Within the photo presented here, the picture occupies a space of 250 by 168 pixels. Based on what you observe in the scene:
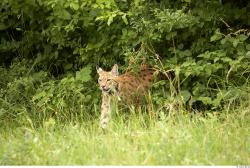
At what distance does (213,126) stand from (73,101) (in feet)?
9.81

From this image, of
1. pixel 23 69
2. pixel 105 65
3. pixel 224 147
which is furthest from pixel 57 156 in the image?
pixel 23 69

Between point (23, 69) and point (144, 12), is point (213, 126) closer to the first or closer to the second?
point (144, 12)

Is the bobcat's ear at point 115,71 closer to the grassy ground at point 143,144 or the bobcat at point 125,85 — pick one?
the bobcat at point 125,85

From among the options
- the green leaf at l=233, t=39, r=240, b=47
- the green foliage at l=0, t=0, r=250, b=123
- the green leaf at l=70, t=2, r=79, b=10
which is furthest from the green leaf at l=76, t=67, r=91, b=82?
the green leaf at l=233, t=39, r=240, b=47

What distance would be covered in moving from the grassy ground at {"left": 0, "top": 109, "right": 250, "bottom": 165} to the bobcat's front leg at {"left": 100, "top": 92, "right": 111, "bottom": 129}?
35 cm

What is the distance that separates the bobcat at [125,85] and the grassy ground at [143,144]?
1.36 meters

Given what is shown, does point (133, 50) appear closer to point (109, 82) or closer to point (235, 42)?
point (109, 82)

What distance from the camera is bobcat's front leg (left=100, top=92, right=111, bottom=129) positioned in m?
7.04

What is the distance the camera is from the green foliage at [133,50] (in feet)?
25.6

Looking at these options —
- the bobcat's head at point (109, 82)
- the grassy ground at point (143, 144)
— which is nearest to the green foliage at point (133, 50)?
the bobcat's head at point (109, 82)

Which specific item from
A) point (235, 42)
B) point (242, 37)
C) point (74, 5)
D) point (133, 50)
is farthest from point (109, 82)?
point (242, 37)

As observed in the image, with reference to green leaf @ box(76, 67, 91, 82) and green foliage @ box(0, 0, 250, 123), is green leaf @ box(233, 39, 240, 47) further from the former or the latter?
green leaf @ box(76, 67, 91, 82)

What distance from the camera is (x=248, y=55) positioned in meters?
7.56

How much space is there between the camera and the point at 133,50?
8.35 meters
